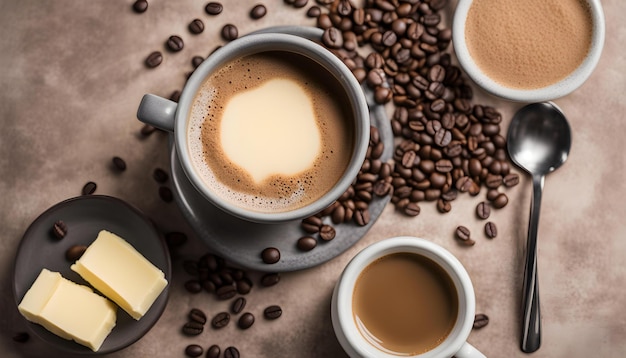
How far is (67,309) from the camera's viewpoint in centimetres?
154

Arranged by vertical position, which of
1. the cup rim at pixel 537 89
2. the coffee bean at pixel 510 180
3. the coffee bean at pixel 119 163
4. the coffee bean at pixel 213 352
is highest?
the cup rim at pixel 537 89

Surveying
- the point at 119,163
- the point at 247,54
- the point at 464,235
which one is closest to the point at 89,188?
the point at 119,163

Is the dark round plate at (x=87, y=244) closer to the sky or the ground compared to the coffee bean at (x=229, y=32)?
closer to the ground

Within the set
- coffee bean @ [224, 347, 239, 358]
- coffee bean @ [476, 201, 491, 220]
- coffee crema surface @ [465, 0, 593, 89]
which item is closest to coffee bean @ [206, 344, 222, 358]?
coffee bean @ [224, 347, 239, 358]

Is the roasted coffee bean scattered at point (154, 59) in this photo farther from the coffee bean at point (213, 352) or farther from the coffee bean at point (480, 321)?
the coffee bean at point (480, 321)

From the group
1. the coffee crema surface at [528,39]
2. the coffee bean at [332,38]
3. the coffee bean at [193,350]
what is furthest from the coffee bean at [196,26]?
the coffee bean at [193,350]

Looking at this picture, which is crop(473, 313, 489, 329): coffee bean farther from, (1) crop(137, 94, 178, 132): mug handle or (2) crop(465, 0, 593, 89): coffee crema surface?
(1) crop(137, 94, 178, 132): mug handle

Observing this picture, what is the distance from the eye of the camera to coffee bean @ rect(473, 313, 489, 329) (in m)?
1.70

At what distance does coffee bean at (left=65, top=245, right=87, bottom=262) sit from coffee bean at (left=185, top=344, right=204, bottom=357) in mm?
329

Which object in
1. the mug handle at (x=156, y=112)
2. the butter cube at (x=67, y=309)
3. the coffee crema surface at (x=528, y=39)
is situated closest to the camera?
the mug handle at (x=156, y=112)

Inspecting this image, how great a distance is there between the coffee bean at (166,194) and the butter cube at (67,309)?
0.27 m

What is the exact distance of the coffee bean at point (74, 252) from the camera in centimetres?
160

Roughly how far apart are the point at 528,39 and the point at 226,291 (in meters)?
0.95

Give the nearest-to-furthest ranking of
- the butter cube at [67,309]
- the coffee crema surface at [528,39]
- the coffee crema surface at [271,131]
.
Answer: the coffee crema surface at [271,131]
the butter cube at [67,309]
the coffee crema surface at [528,39]
